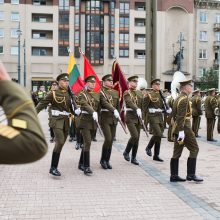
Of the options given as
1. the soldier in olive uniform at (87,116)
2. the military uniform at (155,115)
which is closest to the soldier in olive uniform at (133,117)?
the military uniform at (155,115)

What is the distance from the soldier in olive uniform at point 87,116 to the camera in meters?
8.02

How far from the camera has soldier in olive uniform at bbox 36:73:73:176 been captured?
7.66m

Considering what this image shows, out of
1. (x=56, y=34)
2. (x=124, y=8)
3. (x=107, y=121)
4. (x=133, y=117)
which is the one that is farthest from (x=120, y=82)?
(x=124, y=8)

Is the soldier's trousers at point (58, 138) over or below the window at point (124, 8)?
below

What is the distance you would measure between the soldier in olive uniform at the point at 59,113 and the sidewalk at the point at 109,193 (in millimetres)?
427

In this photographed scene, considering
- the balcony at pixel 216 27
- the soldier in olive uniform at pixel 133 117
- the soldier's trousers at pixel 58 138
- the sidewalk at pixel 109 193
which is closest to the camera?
the sidewalk at pixel 109 193

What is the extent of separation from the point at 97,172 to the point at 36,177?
1245mm

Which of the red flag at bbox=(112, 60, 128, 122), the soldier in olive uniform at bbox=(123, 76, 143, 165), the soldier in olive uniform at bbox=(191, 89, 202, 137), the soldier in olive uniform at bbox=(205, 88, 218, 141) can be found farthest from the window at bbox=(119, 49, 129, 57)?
the soldier in olive uniform at bbox=(123, 76, 143, 165)

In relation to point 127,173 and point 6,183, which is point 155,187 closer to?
point 127,173

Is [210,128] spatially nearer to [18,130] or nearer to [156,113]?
[156,113]

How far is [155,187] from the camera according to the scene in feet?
22.7

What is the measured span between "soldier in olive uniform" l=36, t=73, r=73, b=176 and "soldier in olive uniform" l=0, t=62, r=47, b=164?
6.06 meters

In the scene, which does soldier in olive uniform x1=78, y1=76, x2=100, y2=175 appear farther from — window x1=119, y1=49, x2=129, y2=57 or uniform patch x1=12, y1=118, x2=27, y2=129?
window x1=119, y1=49, x2=129, y2=57

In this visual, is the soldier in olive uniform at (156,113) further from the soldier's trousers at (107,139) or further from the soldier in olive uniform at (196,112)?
the soldier in olive uniform at (196,112)
